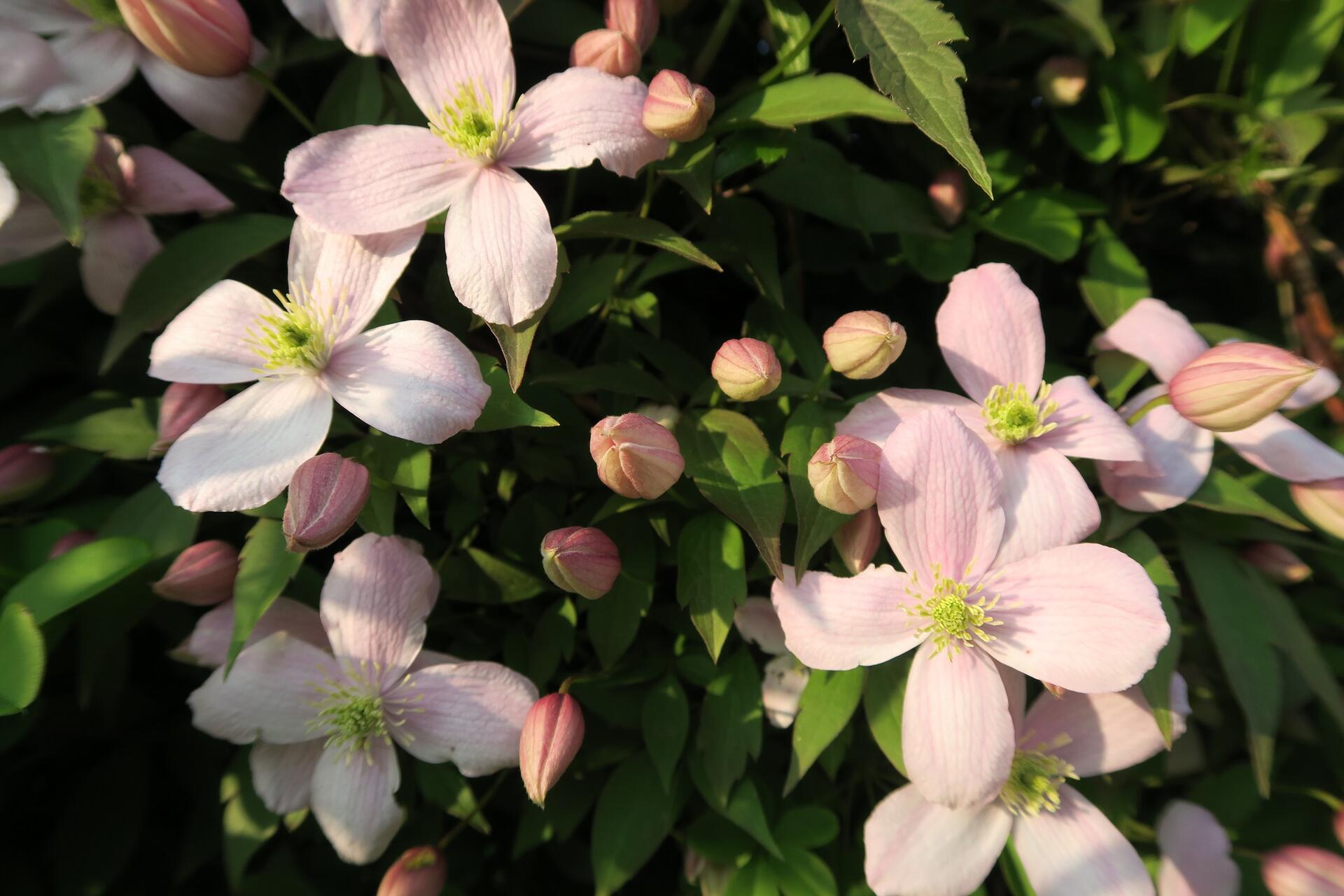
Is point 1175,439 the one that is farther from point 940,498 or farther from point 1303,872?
point 1303,872

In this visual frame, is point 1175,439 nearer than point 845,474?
No

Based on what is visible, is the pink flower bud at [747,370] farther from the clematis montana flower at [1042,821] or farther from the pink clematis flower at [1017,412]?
the clematis montana flower at [1042,821]

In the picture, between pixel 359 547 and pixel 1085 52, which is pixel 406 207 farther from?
pixel 1085 52

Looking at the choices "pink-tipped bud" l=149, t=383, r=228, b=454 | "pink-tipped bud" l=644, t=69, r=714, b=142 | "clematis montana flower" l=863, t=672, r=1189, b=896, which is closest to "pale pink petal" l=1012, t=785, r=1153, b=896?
"clematis montana flower" l=863, t=672, r=1189, b=896

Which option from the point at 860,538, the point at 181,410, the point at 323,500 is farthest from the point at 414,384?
the point at 860,538

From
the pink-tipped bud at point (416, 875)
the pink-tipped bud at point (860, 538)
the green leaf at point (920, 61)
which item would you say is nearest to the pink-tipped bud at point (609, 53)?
the green leaf at point (920, 61)

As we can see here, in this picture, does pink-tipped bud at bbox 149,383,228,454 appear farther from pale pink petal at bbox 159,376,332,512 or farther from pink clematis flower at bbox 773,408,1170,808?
pink clematis flower at bbox 773,408,1170,808

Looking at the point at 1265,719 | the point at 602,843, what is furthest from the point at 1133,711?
the point at 602,843
